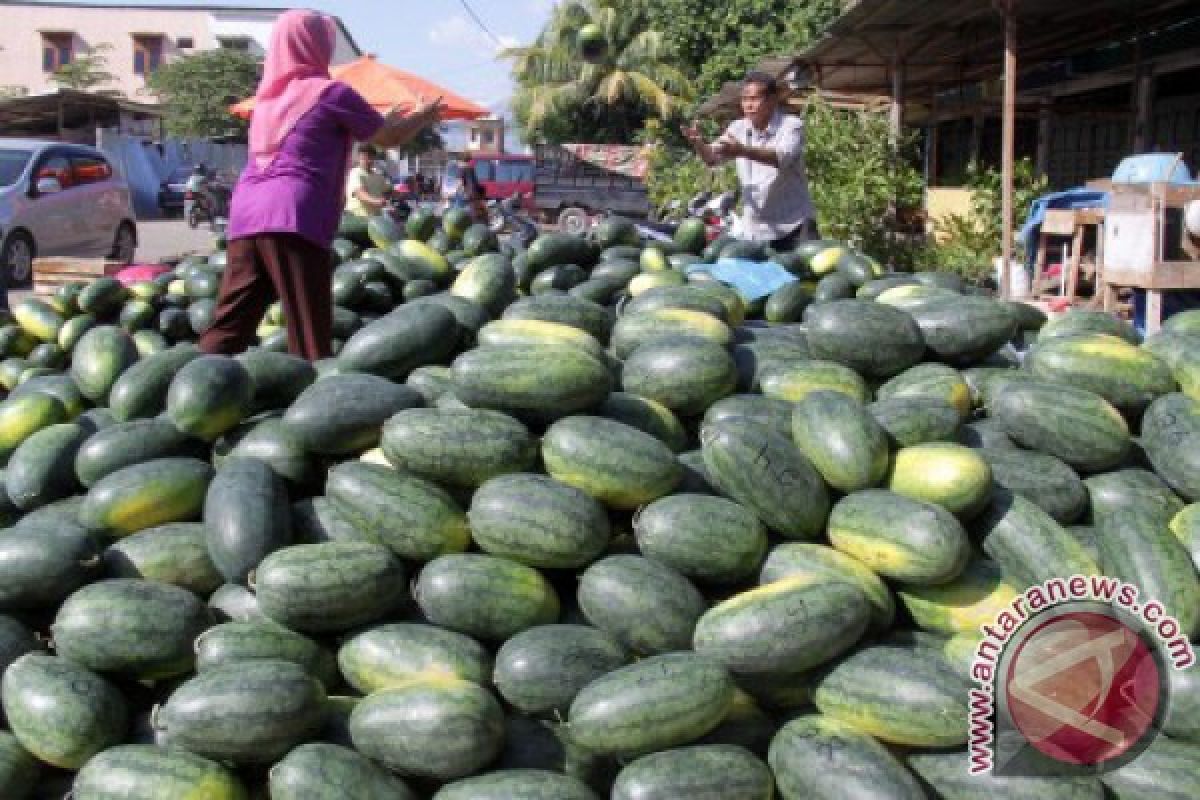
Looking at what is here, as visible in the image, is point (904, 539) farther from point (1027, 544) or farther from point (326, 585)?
point (326, 585)

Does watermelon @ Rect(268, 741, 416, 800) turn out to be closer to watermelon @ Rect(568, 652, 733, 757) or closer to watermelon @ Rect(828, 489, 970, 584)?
watermelon @ Rect(568, 652, 733, 757)

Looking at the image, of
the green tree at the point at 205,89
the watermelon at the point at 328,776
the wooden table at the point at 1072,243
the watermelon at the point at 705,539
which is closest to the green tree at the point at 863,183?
the wooden table at the point at 1072,243

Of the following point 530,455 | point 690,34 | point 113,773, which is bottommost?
point 113,773

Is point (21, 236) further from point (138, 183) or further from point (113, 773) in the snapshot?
point (138, 183)

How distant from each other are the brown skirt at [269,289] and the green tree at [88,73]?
54.5 meters

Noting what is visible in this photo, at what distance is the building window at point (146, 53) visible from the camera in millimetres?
58903

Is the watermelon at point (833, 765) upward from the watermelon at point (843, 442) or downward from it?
downward

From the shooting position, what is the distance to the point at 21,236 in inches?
554

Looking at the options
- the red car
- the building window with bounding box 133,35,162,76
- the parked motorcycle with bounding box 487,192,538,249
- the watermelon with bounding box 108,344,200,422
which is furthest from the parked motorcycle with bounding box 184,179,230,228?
the building window with bounding box 133,35,162,76

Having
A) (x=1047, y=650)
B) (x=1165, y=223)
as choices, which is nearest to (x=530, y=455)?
(x=1047, y=650)

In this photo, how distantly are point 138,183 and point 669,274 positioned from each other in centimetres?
3433

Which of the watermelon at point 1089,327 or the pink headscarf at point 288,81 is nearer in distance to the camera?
the watermelon at point 1089,327

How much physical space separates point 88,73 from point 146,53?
5263 millimetres

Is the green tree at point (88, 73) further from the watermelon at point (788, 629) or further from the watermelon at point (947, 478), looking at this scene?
the watermelon at point (788, 629)
